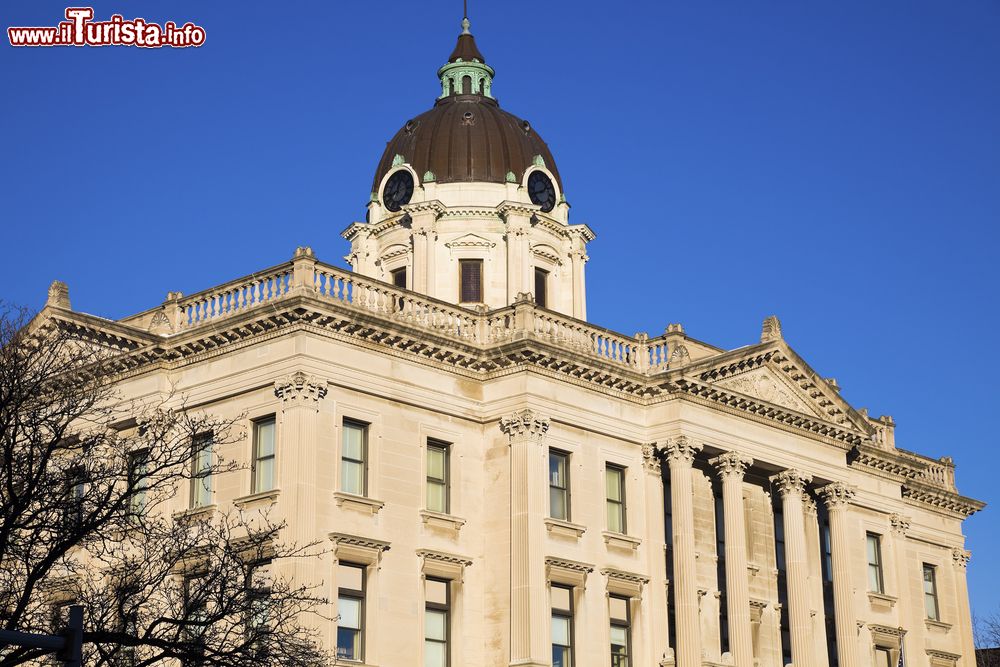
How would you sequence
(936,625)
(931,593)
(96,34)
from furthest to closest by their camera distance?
(931,593), (936,625), (96,34)

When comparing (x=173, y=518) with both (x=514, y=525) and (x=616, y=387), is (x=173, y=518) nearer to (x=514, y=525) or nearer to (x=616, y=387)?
(x=514, y=525)

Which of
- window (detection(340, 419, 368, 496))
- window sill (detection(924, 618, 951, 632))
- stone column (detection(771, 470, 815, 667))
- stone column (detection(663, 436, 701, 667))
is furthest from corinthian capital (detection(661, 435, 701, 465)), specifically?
window sill (detection(924, 618, 951, 632))

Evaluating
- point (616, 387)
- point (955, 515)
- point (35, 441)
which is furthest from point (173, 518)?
point (955, 515)

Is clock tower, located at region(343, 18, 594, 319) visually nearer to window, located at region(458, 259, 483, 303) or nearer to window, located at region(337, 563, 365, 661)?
window, located at region(458, 259, 483, 303)

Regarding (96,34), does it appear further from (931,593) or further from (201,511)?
(931,593)

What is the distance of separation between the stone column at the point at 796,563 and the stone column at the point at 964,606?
13306mm

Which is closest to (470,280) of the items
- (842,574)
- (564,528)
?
(564,528)

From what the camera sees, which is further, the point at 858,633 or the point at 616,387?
the point at 858,633

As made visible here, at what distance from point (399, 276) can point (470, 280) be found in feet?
8.63

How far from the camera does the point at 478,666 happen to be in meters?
43.3

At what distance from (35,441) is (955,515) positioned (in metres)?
41.9

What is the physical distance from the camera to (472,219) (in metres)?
56.3

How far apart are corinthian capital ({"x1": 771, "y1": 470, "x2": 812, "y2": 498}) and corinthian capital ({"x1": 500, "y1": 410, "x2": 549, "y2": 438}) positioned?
9.49m

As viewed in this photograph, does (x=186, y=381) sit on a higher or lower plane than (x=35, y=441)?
higher
